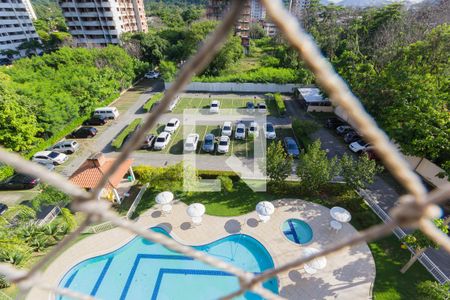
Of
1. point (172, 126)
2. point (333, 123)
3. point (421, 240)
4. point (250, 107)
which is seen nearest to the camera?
point (421, 240)

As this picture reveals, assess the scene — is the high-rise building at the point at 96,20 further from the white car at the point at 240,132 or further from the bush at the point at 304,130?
the bush at the point at 304,130

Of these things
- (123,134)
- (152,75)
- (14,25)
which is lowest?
(123,134)

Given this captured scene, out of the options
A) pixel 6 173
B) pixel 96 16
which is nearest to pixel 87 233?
pixel 6 173

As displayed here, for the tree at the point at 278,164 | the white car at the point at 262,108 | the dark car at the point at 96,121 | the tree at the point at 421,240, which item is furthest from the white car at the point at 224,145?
the dark car at the point at 96,121

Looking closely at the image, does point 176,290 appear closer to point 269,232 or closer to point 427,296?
point 269,232

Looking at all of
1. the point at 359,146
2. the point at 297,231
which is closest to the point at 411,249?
the point at 297,231

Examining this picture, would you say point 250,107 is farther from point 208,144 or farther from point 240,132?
point 208,144
